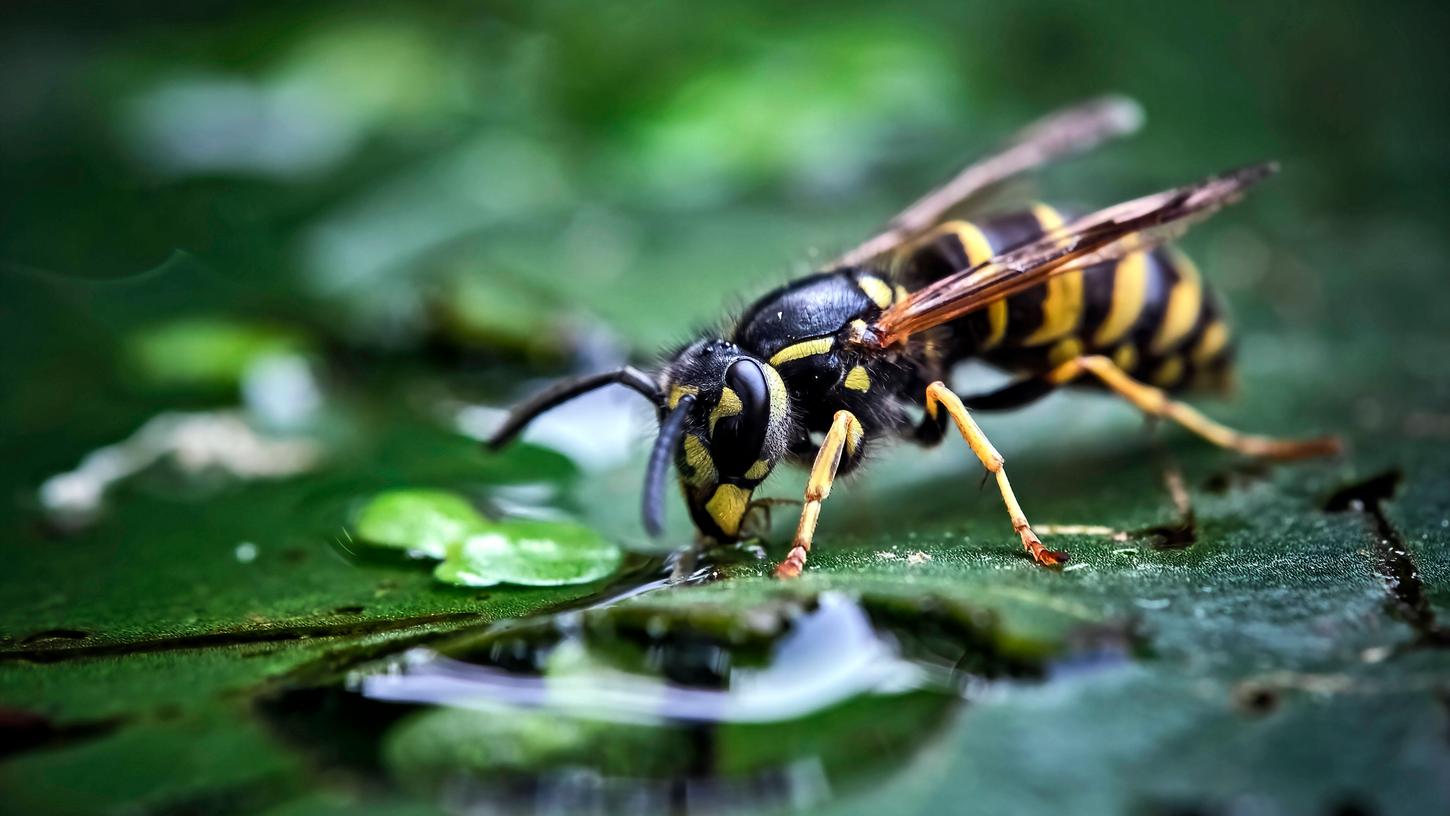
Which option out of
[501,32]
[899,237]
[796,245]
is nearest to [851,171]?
[796,245]

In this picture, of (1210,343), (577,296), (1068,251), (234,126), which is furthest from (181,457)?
(1210,343)

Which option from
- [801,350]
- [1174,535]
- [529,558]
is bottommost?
[1174,535]

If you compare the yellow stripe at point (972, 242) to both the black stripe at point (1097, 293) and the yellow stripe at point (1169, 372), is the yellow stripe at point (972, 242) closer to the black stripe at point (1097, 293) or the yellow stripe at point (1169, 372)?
the black stripe at point (1097, 293)

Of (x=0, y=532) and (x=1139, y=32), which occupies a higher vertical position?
(x=1139, y=32)

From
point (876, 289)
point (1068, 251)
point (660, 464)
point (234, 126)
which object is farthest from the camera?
point (234, 126)

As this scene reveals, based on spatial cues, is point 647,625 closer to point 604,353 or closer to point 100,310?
point 604,353

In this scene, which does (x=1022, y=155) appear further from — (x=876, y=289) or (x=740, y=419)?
(x=740, y=419)

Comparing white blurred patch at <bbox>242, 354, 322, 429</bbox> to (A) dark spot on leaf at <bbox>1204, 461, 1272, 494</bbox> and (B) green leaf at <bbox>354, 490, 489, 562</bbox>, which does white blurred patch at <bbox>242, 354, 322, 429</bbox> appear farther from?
(A) dark spot on leaf at <bbox>1204, 461, 1272, 494</bbox>

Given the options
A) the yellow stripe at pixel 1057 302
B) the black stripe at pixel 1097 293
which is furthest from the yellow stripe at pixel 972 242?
the black stripe at pixel 1097 293
